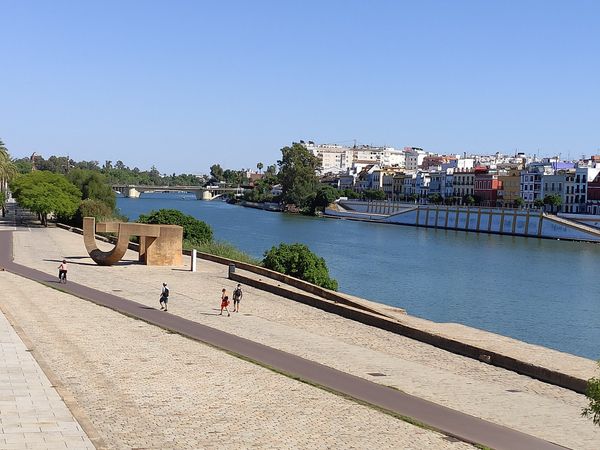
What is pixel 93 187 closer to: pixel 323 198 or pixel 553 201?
pixel 553 201

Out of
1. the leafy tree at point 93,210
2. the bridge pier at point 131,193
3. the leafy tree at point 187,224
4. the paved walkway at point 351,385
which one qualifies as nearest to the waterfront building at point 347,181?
the bridge pier at point 131,193

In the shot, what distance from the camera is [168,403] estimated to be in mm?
13266

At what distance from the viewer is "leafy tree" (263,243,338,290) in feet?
111

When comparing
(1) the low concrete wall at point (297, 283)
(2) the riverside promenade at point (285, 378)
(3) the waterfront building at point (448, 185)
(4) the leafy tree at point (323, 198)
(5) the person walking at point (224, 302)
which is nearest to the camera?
(2) the riverside promenade at point (285, 378)

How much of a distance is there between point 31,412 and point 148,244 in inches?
959

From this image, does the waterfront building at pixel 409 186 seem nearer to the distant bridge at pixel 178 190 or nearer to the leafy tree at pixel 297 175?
the leafy tree at pixel 297 175

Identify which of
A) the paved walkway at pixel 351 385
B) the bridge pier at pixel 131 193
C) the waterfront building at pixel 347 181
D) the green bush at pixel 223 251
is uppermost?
the waterfront building at pixel 347 181

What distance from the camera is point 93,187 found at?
7681cm

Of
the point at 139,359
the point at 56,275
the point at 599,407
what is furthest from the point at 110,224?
the point at 599,407

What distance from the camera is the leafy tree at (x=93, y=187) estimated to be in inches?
2995

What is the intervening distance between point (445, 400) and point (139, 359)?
5.69 m

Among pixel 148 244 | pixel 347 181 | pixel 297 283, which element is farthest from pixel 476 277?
pixel 347 181

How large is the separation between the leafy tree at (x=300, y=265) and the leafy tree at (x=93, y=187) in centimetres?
4184

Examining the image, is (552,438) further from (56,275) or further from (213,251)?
(213,251)
